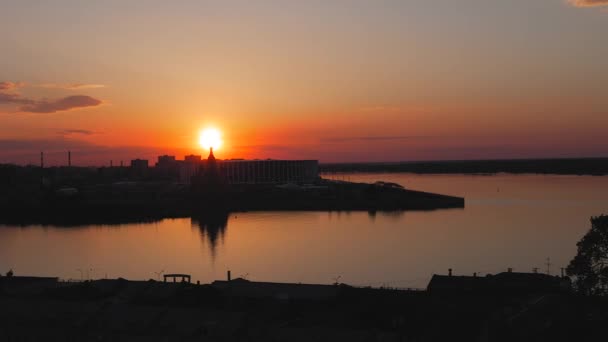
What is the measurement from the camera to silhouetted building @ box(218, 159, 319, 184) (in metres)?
64.0

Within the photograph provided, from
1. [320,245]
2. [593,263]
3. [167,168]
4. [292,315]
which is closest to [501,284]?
[593,263]

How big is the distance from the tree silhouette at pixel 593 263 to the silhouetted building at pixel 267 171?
55.3 m

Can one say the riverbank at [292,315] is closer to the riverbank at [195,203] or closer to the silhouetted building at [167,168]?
the riverbank at [195,203]

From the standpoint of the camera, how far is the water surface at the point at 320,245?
18281 millimetres

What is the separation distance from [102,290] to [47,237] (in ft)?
68.7

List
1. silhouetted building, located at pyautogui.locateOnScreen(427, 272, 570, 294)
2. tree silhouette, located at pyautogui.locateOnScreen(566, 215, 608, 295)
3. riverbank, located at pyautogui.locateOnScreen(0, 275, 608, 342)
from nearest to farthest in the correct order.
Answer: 1. tree silhouette, located at pyautogui.locateOnScreen(566, 215, 608, 295)
2. riverbank, located at pyautogui.locateOnScreen(0, 275, 608, 342)
3. silhouetted building, located at pyautogui.locateOnScreen(427, 272, 570, 294)

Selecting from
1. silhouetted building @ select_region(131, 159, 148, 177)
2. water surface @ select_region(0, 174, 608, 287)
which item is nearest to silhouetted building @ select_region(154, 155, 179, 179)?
silhouetted building @ select_region(131, 159, 148, 177)

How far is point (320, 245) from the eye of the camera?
78.3 feet

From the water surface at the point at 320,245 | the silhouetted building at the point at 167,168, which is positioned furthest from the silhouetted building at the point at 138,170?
the water surface at the point at 320,245

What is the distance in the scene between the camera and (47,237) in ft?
99.4

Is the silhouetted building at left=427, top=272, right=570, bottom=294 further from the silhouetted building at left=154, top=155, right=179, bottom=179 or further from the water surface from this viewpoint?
the silhouetted building at left=154, top=155, right=179, bottom=179

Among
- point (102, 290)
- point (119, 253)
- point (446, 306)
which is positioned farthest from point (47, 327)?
point (119, 253)

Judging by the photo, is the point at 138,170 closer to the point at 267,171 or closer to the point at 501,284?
the point at 267,171

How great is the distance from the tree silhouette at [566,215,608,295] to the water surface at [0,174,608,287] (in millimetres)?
7969
